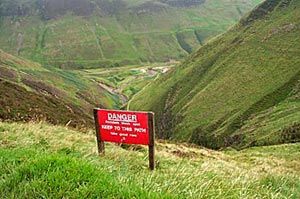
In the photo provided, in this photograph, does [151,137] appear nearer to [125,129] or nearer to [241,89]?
[125,129]

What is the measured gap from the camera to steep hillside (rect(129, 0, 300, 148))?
83625 mm

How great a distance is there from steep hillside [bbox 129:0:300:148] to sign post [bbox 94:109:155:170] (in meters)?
56.5

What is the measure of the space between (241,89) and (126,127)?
10225 cm

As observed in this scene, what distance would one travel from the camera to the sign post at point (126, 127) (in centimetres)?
1100

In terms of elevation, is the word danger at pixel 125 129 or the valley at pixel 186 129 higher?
the word danger at pixel 125 129

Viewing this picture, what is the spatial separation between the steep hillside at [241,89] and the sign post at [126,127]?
185 feet

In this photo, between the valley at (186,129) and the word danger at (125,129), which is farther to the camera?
the word danger at (125,129)

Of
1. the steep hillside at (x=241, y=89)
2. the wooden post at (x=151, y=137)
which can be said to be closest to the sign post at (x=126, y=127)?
the wooden post at (x=151, y=137)

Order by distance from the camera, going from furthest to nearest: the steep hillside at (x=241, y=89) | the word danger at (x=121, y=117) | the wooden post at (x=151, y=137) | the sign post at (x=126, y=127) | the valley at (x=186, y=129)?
the steep hillside at (x=241, y=89) < the word danger at (x=121, y=117) < the sign post at (x=126, y=127) < the wooden post at (x=151, y=137) < the valley at (x=186, y=129)

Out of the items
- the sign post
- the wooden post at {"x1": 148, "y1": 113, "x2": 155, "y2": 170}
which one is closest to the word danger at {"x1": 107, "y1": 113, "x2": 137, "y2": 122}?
the sign post

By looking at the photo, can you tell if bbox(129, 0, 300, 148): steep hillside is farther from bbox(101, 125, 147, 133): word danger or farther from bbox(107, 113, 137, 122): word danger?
bbox(107, 113, 137, 122): word danger

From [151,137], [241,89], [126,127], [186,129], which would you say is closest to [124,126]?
[126,127]

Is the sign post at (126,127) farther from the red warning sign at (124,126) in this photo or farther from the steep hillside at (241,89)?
the steep hillside at (241,89)

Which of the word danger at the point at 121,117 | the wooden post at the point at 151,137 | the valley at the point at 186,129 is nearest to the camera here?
the valley at the point at 186,129
